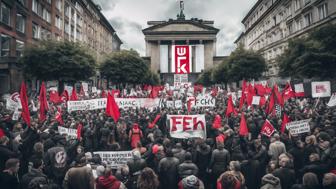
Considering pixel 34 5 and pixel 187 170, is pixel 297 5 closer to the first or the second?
pixel 34 5

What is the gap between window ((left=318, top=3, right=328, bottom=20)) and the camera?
3247cm

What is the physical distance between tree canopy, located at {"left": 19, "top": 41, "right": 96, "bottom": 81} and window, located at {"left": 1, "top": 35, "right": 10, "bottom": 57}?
5.44ft

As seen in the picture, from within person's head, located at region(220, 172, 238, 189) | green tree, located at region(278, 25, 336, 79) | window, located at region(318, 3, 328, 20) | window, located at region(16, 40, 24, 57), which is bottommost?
person's head, located at region(220, 172, 238, 189)

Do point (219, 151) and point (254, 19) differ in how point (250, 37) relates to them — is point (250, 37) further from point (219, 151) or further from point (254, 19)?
point (219, 151)

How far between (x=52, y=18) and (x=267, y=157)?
41628 millimetres

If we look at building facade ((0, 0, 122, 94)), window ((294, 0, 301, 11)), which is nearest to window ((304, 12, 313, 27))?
window ((294, 0, 301, 11))

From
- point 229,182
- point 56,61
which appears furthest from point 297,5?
point 229,182

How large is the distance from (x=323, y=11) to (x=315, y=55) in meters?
12.0

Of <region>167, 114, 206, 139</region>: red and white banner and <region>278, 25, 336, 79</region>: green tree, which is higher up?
<region>278, 25, 336, 79</region>: green tree

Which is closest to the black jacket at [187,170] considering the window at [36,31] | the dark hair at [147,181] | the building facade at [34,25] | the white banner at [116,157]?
the dark hair at [147,181]

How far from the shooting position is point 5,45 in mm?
29281

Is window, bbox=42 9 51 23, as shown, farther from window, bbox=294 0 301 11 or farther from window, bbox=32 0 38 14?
window, bbox=294 0 301 11

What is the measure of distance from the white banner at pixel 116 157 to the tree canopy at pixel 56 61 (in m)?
25.9

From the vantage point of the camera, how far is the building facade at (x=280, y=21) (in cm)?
3362
